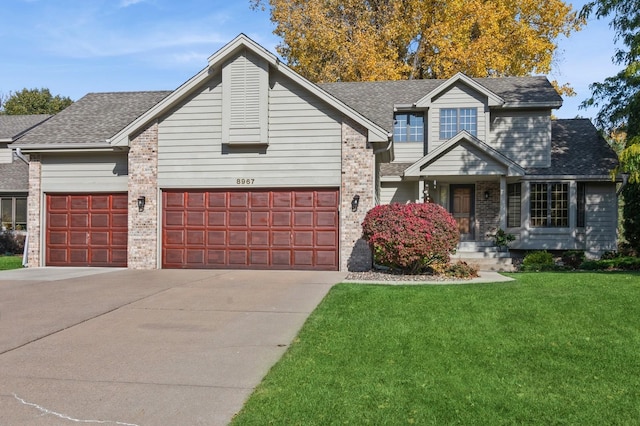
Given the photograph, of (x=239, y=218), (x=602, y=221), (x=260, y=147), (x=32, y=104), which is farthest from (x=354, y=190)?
(x=32, y=104)

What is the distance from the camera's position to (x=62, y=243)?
16359 millimetres

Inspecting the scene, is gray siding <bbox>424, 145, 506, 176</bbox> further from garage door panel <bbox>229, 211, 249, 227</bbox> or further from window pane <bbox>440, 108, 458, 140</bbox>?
garage door panel <bbox>229, 211, 249, 227</bbox>

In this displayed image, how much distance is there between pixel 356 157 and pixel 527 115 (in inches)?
355

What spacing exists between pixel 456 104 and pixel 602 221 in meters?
6.63

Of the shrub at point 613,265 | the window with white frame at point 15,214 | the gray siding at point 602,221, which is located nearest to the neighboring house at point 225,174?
the shrub at point 613,265

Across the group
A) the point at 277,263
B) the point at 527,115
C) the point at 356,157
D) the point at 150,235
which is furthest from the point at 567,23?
the point at 150,235

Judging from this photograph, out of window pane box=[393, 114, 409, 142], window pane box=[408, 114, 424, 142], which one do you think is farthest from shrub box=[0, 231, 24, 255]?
window pane box=[408, 114, 424, 142]

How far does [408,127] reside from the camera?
20.8m

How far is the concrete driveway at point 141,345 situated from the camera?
15.4 feet

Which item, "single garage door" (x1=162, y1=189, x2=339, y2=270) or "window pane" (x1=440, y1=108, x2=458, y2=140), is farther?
"window pane" (x1=440, y1=108, x2=458, y2=140)

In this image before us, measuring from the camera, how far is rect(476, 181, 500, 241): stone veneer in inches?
774

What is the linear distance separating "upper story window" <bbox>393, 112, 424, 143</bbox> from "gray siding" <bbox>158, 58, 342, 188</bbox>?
654 cm

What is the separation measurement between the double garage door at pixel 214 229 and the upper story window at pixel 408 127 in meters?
6.92

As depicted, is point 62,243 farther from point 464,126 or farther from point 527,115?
point 527,115
